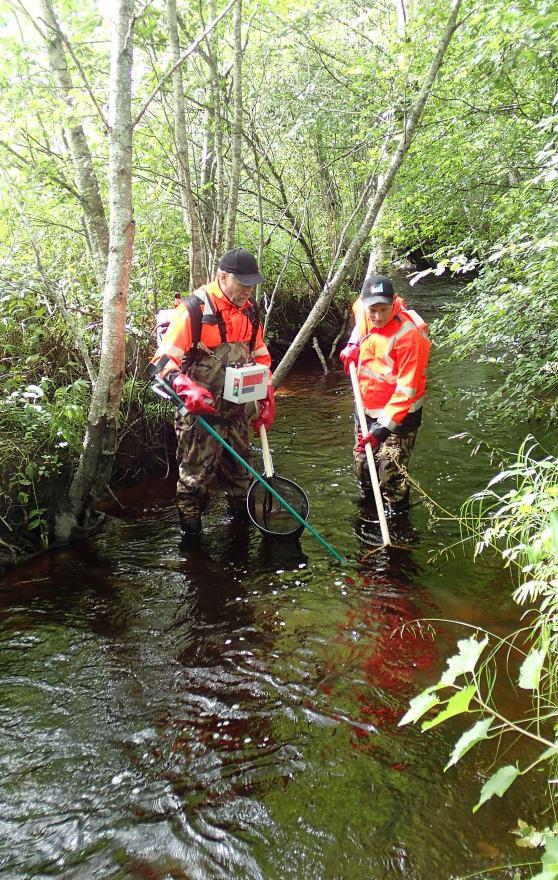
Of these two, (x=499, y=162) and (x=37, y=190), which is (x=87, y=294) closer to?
(x=37, y=190)

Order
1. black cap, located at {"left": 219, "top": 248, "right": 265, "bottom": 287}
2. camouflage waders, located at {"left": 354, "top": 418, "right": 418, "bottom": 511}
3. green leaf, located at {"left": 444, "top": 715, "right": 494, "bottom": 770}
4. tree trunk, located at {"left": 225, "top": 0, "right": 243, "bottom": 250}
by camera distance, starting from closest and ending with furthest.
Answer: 1. green leaf, located at {"left": 444, "top": 715, "right": 494, "bottom": 770}
2. black cap, located at {"left": 219, "top": 248, "right": 265, "bottom": 287}
3. camouflage waders, located at {"left": 354, "top": 418, "right": 418, "bottom": 511}
4. tree trunk, located at {"left": 225, "top": 0, "right": 243, "bottom": 250}

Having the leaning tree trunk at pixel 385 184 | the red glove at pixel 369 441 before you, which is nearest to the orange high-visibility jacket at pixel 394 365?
the red glove at pixel 369 441

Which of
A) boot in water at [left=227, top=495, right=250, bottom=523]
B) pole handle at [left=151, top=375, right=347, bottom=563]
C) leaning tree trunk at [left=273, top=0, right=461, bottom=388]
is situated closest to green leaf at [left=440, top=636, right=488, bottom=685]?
pole handle at [left=151, top=375, right=347, bottom=563]

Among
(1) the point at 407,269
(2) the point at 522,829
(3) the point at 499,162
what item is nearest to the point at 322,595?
(2) the point at 522,829

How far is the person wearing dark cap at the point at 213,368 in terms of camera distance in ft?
13.6

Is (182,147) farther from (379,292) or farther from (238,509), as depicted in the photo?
(238,509)

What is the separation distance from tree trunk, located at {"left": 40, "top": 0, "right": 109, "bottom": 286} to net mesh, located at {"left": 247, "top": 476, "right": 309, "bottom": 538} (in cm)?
259

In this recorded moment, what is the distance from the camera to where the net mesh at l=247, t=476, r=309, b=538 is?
15.7 feet

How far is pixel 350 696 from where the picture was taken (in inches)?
116

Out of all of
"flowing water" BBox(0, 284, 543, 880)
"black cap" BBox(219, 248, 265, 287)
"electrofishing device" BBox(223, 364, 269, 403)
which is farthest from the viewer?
"electrofishing device" BBox(223, 364, 269, 403)

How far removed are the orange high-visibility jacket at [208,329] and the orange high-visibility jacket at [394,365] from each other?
1.06 m

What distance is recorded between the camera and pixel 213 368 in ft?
14.8

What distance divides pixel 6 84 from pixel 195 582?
4.94 m

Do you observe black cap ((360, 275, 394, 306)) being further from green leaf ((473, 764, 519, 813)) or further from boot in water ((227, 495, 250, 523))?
green leaf ((473, 764, 519, 813))
